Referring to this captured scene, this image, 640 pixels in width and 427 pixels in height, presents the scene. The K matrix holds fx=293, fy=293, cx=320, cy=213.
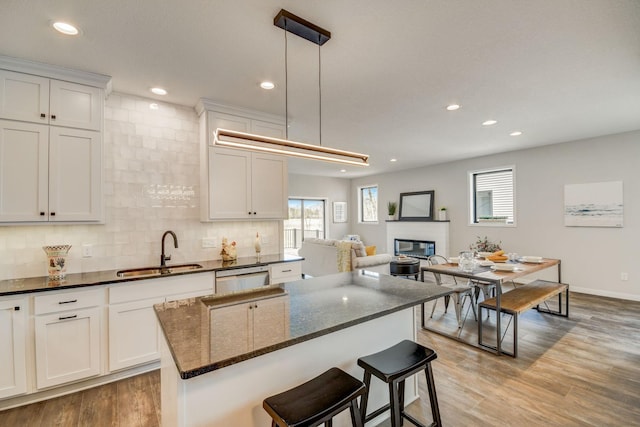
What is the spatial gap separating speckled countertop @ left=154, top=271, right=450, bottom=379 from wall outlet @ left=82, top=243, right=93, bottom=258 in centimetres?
159

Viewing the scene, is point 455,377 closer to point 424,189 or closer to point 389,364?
point 389,364

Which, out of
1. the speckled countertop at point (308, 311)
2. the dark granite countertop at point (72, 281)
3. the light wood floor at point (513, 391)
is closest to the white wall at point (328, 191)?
the dark granite countertop at point (72, 281)

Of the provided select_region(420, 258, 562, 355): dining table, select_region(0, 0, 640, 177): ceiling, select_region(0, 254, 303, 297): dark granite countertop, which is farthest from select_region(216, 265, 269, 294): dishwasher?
select_region(420, 258, 562, 355): dining table

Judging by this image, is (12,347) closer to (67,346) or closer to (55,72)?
(67,346)

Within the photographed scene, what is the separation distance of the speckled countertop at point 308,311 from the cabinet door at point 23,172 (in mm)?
1616

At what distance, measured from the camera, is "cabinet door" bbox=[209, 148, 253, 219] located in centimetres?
319

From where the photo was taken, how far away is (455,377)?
2600 mm

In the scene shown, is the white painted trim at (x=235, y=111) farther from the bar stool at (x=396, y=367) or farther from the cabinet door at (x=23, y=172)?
the bar stool at (x=396, y=367)

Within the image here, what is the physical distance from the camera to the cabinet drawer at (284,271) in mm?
3316

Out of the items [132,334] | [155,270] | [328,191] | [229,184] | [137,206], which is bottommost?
[132,334]

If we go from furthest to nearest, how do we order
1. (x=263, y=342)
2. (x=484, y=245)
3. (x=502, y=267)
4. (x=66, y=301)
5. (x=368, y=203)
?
1. (x=368, y=203)
2. (x=484, y=245)
3. (x=502, y=267)
4. (x=66, y=301)
5. (x=263, y=342)

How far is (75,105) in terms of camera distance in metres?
2.55

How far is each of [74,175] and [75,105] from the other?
610 mm

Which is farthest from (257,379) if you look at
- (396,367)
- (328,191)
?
(328,191)
